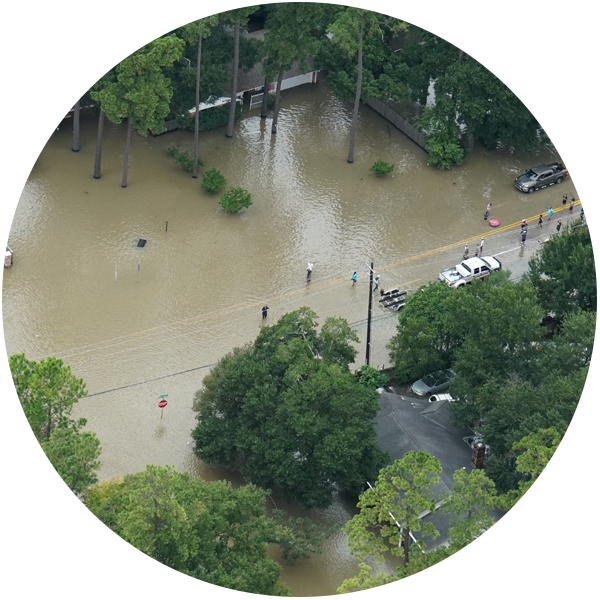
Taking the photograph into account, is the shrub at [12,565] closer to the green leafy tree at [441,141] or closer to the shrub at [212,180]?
the shrub at [212,180]

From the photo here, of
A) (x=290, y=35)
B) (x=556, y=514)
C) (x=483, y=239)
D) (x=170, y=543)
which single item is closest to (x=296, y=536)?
Answer: (x=170, y=543)

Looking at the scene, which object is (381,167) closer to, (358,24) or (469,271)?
(358,24)

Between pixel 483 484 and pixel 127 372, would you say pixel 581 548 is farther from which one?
pixel 127 372

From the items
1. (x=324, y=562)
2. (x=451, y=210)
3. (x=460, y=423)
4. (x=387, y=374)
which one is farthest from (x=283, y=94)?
(x=324, y=562)

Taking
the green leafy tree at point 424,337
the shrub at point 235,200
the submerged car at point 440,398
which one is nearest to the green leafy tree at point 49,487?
the green leafy tree at point 424,337

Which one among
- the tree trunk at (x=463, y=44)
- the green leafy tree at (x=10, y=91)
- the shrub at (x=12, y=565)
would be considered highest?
the tree trunk at (x=463, y=44)

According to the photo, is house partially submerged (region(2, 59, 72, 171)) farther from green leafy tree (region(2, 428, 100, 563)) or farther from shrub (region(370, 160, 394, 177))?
green leafy tree (region(2, 428, 100, 563))

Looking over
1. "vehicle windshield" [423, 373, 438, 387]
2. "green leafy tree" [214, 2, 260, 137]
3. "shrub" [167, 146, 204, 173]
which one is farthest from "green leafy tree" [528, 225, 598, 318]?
"green leafy tree" [214, 2, 260, 137]
